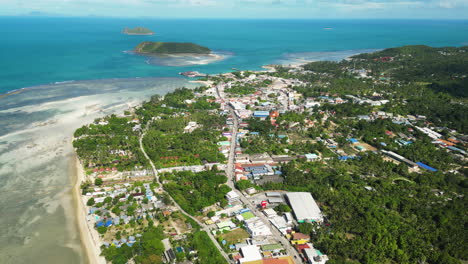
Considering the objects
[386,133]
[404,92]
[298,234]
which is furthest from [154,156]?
[404,92]

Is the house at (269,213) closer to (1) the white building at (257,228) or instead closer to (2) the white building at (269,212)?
(2) the white building at (269,212)

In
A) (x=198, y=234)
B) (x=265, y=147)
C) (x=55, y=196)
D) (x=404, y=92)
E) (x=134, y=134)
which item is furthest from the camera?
(x=404, y=92)

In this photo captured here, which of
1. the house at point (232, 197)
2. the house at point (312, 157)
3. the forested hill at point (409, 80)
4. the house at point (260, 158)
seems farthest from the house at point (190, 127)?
the forested hill at point (409, 80)

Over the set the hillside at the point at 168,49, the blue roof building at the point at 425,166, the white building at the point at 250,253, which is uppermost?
the hillside at the point at 168,49

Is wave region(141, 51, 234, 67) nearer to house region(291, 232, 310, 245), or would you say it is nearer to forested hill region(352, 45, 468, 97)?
forested hill region(352, 45, 468, 97)

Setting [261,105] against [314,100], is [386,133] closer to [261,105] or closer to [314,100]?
[314,100]

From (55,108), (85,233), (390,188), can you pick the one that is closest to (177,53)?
(55,108)
